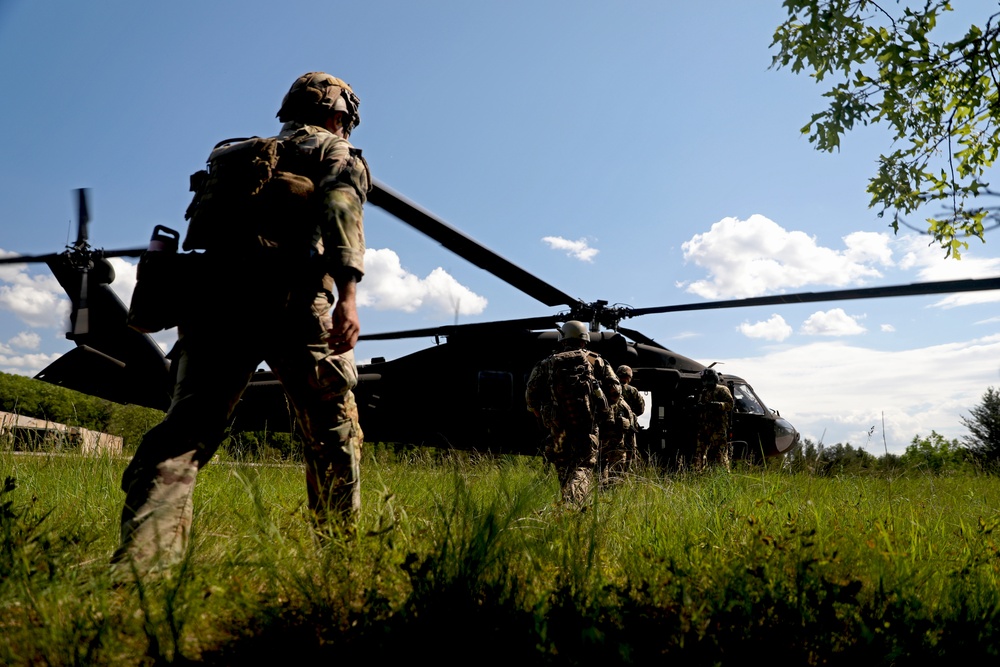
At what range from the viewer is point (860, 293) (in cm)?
547

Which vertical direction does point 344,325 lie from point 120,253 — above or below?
below

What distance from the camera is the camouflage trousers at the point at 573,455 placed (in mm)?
4941

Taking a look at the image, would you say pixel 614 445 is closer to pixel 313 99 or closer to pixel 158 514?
pixel 313 99

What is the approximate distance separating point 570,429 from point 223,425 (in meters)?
3.19

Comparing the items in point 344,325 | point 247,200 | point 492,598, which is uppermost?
point 247,200

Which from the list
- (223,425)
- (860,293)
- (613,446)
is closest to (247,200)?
(223,425)

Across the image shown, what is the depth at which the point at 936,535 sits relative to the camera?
326cm

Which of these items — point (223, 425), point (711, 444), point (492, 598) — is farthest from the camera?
point (711, 444)

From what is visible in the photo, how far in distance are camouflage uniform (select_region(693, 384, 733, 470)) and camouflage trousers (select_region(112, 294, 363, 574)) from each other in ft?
20.0

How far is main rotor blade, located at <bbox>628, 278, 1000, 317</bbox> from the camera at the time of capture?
4.60 meters

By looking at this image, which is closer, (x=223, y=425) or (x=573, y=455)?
(x=223, y=425)

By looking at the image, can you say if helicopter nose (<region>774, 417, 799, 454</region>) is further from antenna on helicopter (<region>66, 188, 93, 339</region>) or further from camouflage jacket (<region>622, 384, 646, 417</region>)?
antenna on helicopter (<region>66, 188, 93, 339</region>)

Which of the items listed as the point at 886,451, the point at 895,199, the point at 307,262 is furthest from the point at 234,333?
the point at 895,199

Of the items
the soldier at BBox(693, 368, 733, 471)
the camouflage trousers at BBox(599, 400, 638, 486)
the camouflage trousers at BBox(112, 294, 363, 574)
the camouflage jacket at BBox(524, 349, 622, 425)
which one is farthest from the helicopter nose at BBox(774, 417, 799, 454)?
the camouflage trousers at BBox(112, 294, 363, 574)
